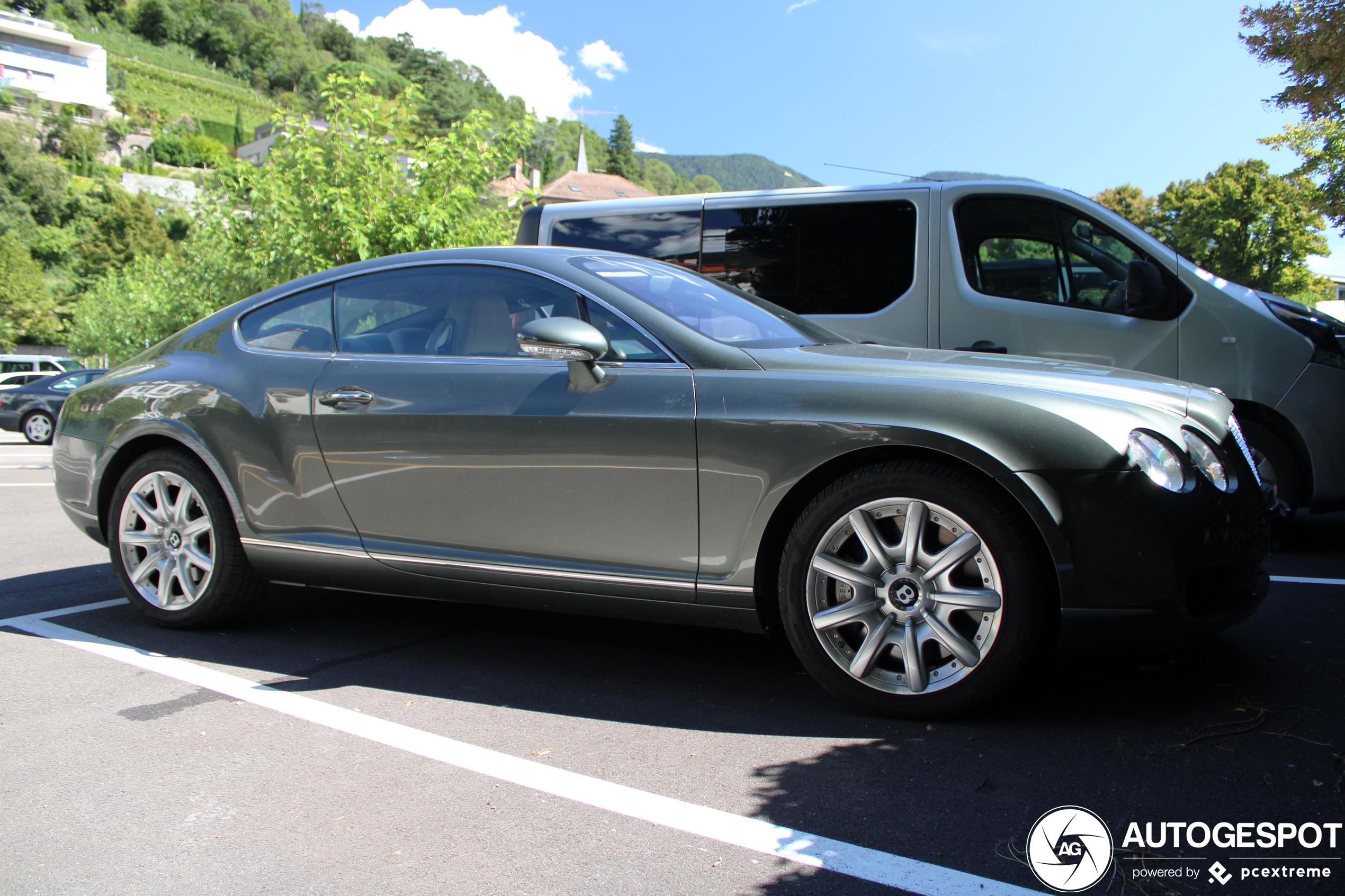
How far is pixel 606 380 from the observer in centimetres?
326

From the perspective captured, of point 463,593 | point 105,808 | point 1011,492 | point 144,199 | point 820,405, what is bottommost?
point 105,808

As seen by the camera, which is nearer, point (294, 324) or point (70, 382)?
point (294, 324)

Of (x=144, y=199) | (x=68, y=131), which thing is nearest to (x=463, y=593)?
(x=144, y=199)

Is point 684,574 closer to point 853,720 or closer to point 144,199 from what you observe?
point 853,720

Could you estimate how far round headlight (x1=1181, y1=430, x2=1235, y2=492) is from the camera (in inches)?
110

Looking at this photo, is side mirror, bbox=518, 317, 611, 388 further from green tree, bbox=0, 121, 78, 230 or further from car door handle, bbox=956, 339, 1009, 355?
green tree, bbox=0, 121, 78, 230

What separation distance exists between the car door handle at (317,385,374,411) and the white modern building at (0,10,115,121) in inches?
5728

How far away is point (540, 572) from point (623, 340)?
0.83 metres

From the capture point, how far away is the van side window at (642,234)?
6836mm

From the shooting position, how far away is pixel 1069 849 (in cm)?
216

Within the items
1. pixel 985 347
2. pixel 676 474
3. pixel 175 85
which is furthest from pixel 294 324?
pixel 175 85

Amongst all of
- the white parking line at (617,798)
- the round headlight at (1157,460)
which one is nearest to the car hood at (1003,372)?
the round headlight at (1157,460)

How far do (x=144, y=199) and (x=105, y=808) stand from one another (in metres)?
85.4

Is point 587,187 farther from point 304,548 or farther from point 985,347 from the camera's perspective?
point 304,548
